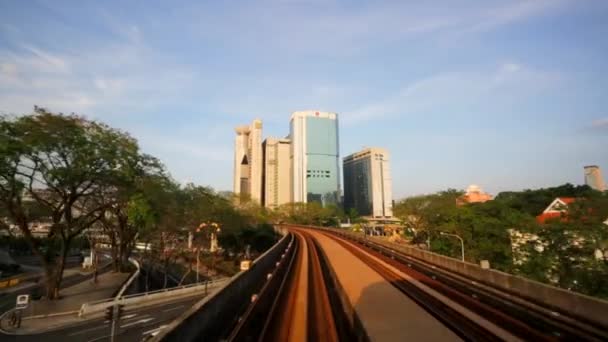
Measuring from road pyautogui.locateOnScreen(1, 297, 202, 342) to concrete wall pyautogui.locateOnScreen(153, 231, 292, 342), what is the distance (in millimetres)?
9667

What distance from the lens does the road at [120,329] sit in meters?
23.3

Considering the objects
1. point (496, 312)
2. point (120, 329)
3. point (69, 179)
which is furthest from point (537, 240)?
point (69, 179)

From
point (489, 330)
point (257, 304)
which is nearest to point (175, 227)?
point (257, 304)

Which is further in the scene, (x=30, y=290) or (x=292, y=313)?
(x=30, y=290)

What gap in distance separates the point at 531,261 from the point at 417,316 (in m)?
26.3

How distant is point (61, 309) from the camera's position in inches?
1197

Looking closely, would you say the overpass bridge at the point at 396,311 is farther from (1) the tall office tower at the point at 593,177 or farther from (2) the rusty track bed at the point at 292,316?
(1) the tall office tower at the point at 593,177

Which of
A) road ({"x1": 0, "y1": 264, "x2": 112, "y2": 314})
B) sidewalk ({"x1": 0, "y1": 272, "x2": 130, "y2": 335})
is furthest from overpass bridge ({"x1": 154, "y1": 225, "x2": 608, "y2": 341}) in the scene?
road ({"x1": 0, "y1": 264, "x2": 112, "y2": 314})

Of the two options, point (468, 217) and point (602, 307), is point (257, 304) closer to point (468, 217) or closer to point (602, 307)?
point (602, 307)

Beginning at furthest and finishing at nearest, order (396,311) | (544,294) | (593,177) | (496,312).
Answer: (593,177) → (544,294) → (396,311) → (496,312)

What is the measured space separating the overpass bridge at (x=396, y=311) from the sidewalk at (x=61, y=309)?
56.2 ft

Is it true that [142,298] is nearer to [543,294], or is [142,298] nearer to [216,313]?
[216,313]

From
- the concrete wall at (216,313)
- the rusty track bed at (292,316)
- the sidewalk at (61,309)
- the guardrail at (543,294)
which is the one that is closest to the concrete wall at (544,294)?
the guardrail at (543,294)

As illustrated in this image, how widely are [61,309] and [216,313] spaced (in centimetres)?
2601
